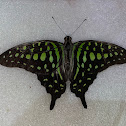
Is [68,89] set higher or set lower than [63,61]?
lower

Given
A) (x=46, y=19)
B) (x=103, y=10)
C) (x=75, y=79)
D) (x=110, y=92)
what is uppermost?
(x=103, y=10)

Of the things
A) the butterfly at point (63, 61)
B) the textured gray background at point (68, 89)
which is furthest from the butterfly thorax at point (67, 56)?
the textured gray background at point (68, 89)

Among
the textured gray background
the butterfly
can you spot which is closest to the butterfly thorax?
the butterfly

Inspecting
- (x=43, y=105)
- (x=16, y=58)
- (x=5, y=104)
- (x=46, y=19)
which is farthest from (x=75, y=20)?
(x=5, y=104)

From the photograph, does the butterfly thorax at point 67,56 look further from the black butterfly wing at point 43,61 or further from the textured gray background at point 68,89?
the textured gray background at point 68,89

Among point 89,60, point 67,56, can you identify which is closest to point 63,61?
point 67,56

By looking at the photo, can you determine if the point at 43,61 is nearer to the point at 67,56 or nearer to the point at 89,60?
the point at 67,56

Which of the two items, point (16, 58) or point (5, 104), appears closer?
point (16, 58)

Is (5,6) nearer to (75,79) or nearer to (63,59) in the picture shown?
(63,59)
